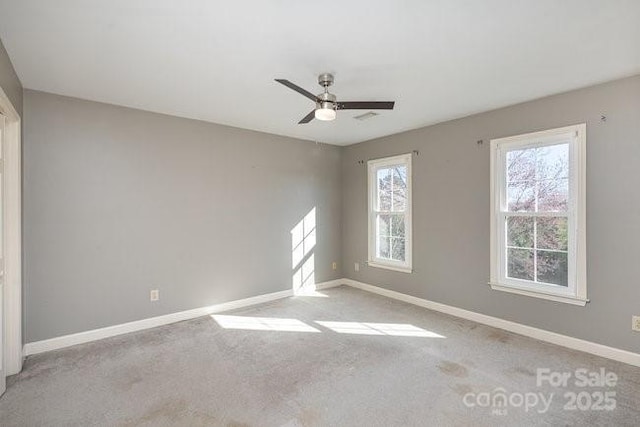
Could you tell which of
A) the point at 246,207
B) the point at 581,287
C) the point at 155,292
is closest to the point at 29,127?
the point at 155,292

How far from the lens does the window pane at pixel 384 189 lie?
4.86m

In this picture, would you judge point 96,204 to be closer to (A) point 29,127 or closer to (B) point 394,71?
(A) point 29,127

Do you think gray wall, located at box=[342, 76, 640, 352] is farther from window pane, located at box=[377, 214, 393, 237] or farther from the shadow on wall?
the shadow on wall

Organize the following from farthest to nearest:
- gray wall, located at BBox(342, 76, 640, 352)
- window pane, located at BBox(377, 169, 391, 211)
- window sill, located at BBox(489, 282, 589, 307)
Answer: window pane, located at BBox(377, 169, 391, 211) → window sill, located at BBox(489, 282, 589, 307) → gray wall, located at BBox(342, 76, 640, 352)

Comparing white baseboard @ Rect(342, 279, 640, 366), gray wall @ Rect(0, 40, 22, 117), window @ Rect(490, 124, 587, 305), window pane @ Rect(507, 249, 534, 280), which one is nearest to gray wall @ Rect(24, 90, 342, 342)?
gray wall @ Rect(0, 40, 22, 117)

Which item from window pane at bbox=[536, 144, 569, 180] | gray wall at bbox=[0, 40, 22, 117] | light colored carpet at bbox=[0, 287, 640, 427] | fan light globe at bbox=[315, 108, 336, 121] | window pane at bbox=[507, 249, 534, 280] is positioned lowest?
light colored carpet at bbox=[0, 287, 640, 427]

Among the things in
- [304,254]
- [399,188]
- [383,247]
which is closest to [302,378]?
[304,254]

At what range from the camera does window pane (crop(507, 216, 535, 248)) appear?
334cm

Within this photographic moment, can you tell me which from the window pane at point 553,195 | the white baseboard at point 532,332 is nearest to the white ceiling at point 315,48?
the window pane at point 553,195

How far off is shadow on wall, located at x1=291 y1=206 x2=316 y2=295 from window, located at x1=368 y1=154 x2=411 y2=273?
94cm

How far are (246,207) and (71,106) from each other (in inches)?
83.9

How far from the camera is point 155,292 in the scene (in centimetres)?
362

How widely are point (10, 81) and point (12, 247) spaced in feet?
4.25

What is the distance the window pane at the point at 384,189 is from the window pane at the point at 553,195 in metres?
2.01
